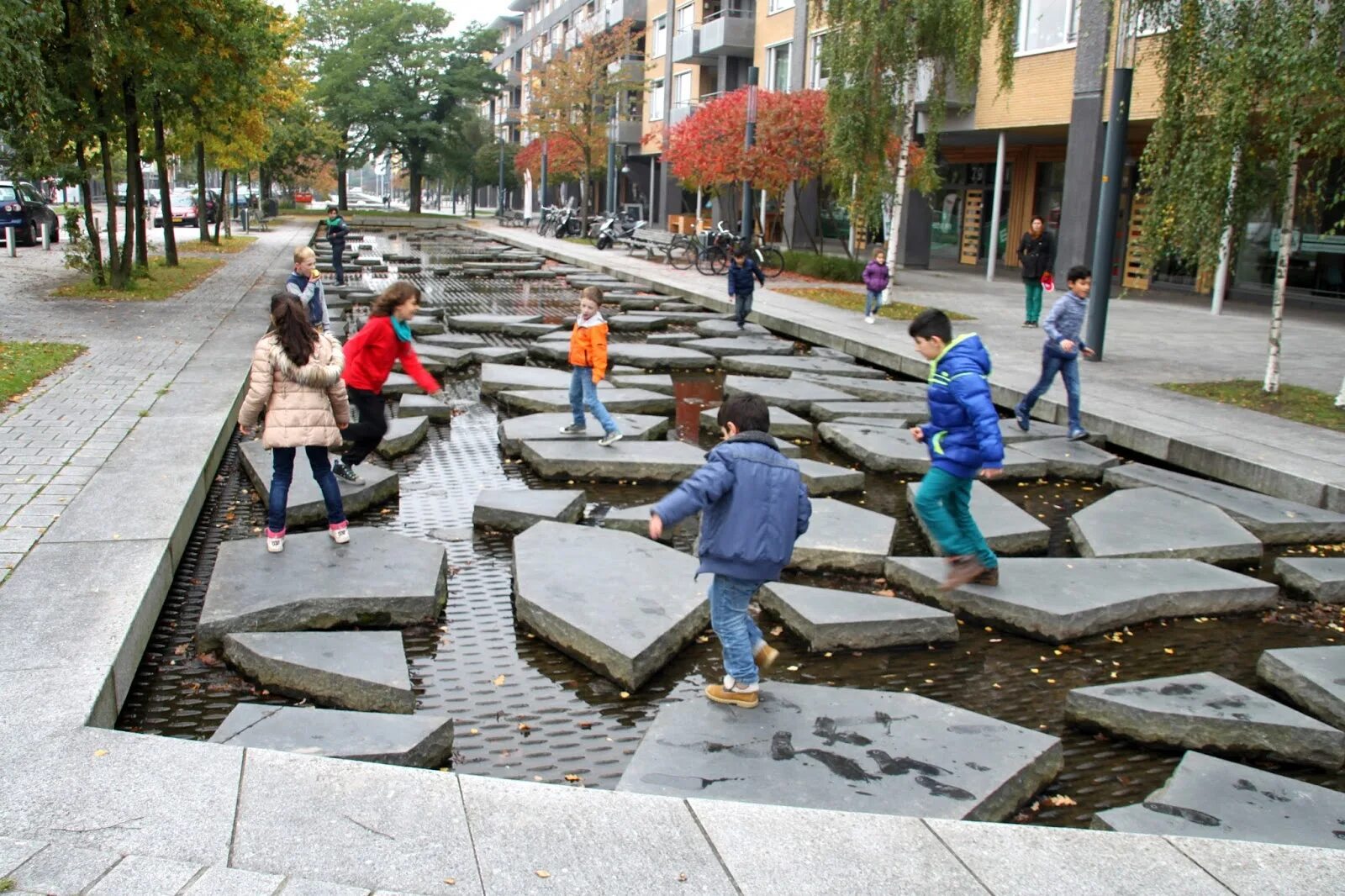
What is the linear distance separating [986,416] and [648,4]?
51.3m

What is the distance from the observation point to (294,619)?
518cm

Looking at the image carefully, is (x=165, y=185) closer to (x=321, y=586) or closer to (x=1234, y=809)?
(x=321, y=586)

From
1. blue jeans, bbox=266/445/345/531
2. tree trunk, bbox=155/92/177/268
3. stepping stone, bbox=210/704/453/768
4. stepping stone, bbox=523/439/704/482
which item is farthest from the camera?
tree trunk, bbox=155/92/177/268

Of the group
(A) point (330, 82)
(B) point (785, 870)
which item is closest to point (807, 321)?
(B) point (785, 870)

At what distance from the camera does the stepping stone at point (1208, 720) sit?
4418 millimetres

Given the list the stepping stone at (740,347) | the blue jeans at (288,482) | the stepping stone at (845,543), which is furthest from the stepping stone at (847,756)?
the stepping stone at (740,347)

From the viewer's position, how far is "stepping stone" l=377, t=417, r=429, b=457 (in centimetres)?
868

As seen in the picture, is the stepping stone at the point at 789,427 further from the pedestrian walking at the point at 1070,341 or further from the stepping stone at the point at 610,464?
the pedestrian walking at the point at 1070,341

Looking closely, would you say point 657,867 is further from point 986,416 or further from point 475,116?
point 475,116

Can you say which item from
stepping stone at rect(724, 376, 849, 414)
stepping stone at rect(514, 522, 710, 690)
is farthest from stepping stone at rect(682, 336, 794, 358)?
stepping stone at rect(514, 522, 710, 690)

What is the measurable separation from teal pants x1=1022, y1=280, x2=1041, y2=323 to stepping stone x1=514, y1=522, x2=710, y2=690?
490 inches

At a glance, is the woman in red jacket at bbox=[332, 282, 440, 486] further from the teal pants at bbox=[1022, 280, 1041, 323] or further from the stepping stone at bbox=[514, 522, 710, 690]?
the teal pants at bbox=[1022, 280, 1041, 323]

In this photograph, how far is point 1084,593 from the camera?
5.84 m

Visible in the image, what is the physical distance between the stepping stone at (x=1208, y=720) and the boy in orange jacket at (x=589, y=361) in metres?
4.55
